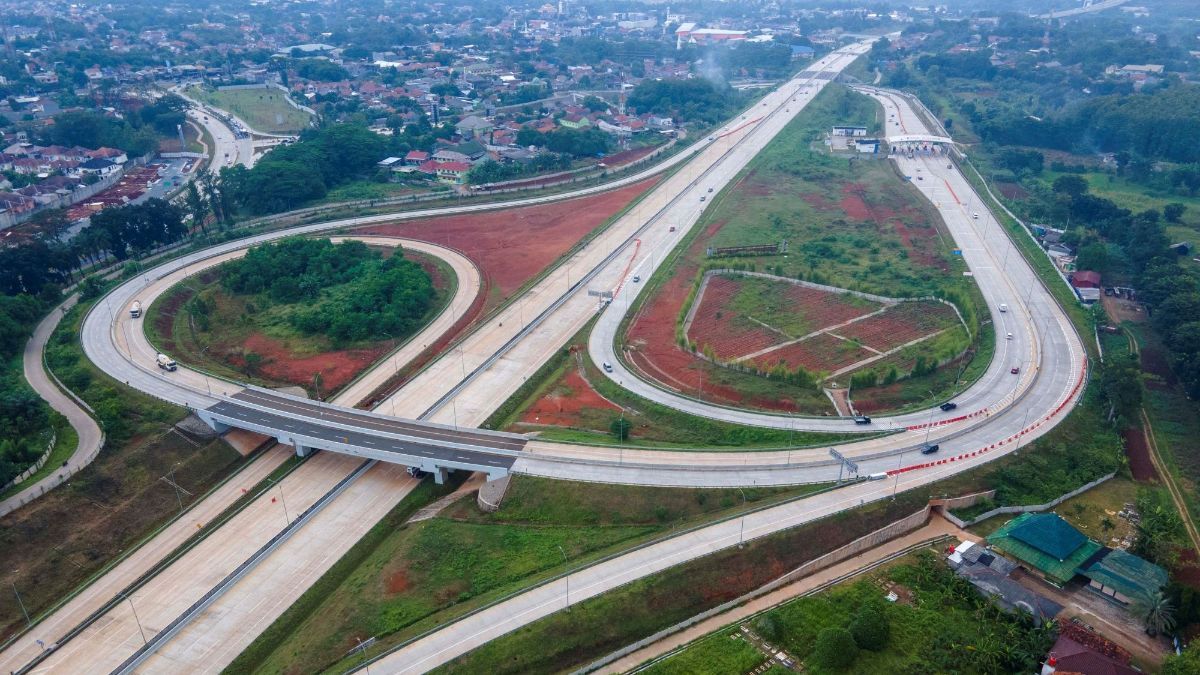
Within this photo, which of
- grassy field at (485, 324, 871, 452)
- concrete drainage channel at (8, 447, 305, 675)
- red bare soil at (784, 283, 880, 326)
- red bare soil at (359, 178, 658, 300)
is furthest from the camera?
red bare soil at (359, 178, 658, 300)

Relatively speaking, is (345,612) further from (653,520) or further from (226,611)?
(653,520)

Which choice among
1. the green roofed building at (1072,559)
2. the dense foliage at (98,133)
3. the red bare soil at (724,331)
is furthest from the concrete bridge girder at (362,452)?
the dense foliage at (98,133)

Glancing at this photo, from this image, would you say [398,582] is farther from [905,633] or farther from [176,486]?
[905,633]

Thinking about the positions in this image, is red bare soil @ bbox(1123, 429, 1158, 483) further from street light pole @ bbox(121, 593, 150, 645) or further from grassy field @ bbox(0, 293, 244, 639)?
grassy field @ bbox(0, 293, 244, 639)

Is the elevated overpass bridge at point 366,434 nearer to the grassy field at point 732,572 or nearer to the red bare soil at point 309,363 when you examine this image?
the red bare soil at point 309,363

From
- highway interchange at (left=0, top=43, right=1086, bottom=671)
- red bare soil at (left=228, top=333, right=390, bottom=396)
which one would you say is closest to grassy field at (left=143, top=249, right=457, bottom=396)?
red bare soil at (left=228, top=333, right=390, bottom=396)

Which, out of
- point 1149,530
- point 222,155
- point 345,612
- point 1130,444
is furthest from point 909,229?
point 222,155
